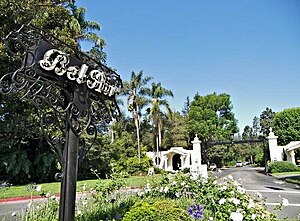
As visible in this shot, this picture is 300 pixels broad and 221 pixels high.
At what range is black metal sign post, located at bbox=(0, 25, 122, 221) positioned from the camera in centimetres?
249

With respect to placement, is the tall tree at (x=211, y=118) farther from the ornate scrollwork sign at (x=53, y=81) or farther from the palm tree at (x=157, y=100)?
the ornate scrollwork sign at (x=53, y=81)

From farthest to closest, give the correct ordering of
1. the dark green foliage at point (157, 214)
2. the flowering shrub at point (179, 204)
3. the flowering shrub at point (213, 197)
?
the flowering shrub at point (213, 197)
the flowering shrub at point (179, 204)
the dark green foliage at point (157, 214)

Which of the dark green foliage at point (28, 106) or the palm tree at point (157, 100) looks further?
the palm tree at point (157, 100)

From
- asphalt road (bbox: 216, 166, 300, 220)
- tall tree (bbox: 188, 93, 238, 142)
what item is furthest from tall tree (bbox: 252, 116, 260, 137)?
asphalt road (bbox: 216, 166, 300, 220)

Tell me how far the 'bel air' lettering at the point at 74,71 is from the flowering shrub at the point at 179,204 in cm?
168

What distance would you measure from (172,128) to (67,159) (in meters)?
39.2

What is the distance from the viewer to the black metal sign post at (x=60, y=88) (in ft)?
8.18

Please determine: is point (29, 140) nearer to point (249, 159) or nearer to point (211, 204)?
point (211, 204)

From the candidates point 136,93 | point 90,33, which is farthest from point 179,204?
point 136,93

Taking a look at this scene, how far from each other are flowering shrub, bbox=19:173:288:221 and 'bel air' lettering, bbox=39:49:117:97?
168cm

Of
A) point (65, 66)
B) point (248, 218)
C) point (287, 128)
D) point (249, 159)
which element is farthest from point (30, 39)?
point (249, 159)

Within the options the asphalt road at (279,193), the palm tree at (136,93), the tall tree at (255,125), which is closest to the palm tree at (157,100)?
the palm tree at (136,93)

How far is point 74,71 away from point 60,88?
22cm

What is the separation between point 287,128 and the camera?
46.1 metres
